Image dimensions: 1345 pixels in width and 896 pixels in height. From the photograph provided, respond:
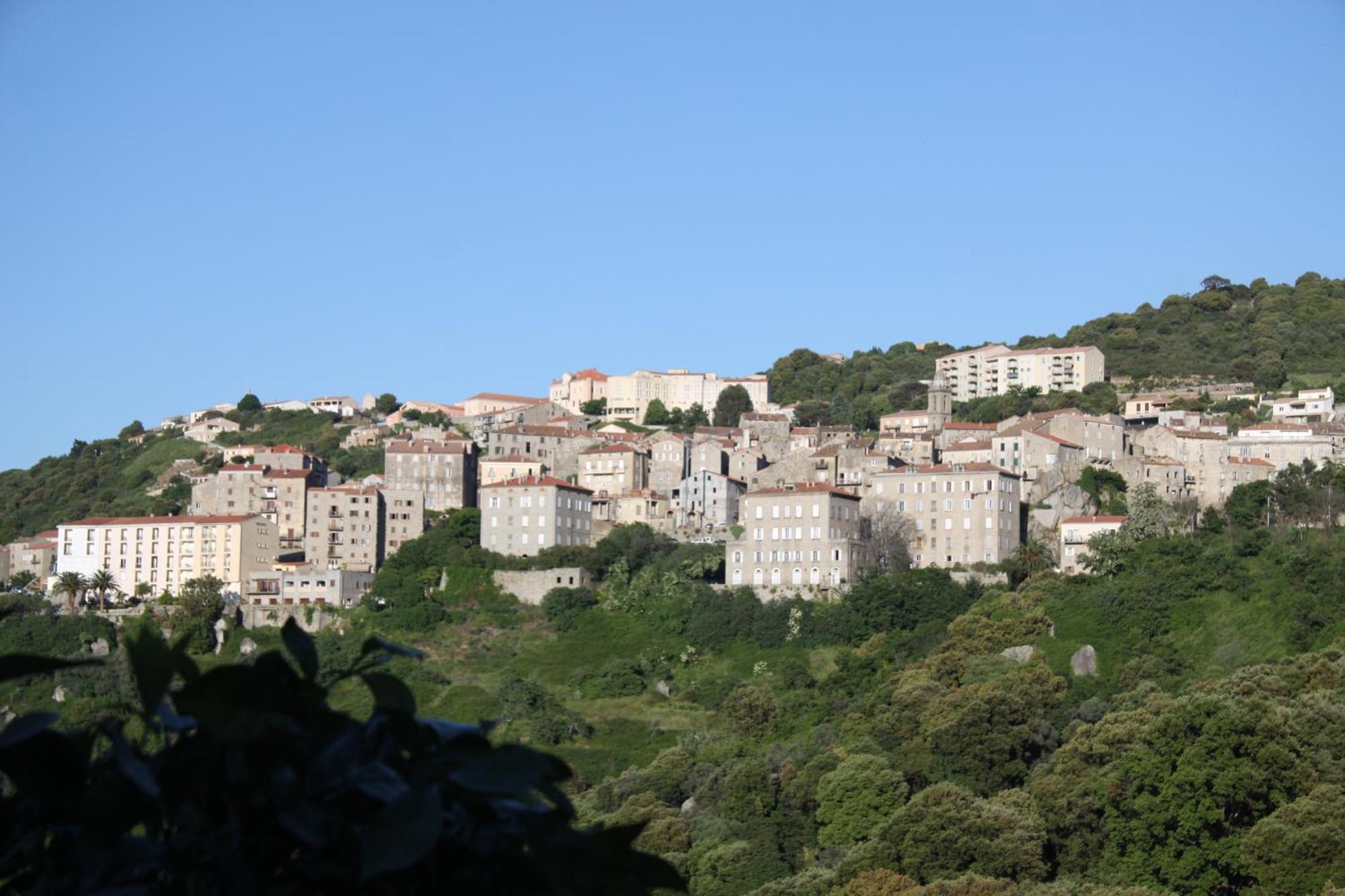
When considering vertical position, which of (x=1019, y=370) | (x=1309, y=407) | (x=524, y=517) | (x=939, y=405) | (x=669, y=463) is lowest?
(x=524, y=517)

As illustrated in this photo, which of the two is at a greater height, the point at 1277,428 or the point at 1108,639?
the point at 1277,428

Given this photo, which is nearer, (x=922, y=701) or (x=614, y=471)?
(x=922, y=701)

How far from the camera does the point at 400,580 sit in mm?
83875

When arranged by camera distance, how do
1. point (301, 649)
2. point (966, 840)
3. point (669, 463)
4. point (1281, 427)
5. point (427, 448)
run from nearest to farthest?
point (301, 649), point (966, 840), point (1281, 427), point (427, 448), point (669, 463)

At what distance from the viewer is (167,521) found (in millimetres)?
91438

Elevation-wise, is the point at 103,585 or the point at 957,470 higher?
the point at 957,470

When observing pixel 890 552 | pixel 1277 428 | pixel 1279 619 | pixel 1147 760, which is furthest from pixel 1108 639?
pixel 1277 428

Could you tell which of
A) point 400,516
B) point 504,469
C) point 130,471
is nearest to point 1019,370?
point 504,469

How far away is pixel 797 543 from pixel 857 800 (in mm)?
26239

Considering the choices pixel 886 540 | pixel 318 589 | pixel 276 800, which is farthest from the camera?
pixel 318 589

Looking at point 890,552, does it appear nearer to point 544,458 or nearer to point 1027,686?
point 1027,686

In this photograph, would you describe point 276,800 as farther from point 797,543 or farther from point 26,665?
point 797,543

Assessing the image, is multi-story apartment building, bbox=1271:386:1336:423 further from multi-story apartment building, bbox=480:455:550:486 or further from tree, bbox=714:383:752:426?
multi-story apartment building, bbox=480:455:550:486

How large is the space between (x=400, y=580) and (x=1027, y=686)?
33.9 m
